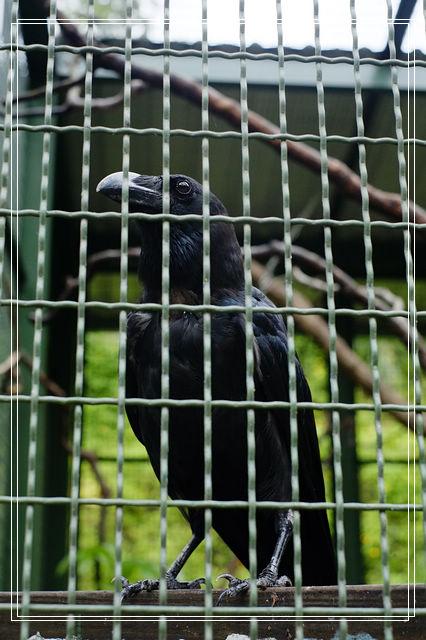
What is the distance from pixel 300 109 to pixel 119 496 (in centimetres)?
410

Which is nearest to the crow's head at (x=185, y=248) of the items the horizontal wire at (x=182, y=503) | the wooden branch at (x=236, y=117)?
the wooden branch at (x=236, y=117)

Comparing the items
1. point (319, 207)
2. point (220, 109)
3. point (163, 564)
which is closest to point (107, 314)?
point (319, 207)

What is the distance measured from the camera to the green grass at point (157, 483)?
6844 millimetres

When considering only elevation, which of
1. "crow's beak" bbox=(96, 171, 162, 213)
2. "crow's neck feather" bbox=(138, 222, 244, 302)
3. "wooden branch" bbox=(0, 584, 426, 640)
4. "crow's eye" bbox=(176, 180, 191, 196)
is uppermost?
"crow's eye" bbox=(176, 180, 191, 196)

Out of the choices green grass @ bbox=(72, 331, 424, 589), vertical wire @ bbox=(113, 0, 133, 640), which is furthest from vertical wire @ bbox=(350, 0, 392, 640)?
green grass @ bbox=(72, 331, 424, 589)

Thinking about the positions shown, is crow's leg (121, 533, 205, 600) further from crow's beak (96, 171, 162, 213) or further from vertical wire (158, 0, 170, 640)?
crow's beak (96, 171, 162, 213)

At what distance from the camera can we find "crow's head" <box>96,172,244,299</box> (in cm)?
322

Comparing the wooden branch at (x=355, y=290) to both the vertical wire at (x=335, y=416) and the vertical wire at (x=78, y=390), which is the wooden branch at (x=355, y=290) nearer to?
the vertical wire at (x=335, y=416)

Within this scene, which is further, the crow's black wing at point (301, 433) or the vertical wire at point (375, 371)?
the crow's black wing at point (301, 433)

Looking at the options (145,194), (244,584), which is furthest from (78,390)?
(145,194)

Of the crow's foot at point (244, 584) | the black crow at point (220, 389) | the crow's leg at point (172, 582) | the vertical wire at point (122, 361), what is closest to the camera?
the vertical wire at point (122, 361)

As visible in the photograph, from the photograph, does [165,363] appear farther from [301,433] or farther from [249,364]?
[301,433]

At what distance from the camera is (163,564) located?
5.25 feet

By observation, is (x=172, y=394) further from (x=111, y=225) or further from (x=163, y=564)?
(x=111, y=225)
